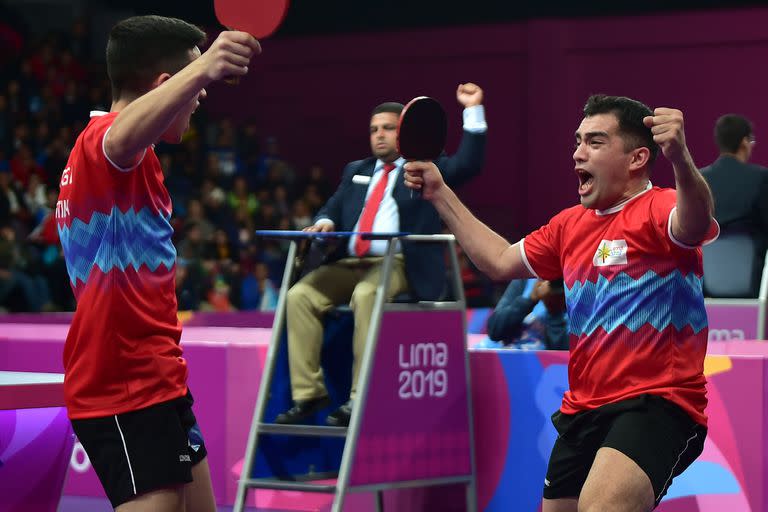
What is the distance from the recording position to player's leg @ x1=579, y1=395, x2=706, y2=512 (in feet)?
11.0

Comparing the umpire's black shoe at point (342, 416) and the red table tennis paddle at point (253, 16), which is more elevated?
the red table tennis paddle at point (253, 16)

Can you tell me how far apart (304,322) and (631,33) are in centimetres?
1105

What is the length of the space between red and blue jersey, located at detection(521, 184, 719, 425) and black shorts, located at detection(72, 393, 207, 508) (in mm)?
1185

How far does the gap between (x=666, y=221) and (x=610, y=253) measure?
0.61ft

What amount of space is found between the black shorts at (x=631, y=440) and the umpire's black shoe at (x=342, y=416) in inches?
56.5

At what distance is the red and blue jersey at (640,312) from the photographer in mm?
3533

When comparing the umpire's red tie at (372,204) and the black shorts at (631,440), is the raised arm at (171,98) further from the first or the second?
the umpire's red tie at (372,204)

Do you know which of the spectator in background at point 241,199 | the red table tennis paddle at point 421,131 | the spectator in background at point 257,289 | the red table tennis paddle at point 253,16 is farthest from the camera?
the spectator in background at point 241,199

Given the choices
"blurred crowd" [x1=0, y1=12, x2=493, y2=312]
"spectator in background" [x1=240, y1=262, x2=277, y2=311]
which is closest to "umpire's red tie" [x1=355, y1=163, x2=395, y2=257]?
"blurred crowd" [x1=0, y1=12, x2=493, y2=312]

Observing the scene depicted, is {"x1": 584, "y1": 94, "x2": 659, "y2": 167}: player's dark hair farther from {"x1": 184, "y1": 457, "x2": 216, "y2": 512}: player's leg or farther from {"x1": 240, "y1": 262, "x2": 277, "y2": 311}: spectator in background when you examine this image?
{"x1": 240, "y1": 262, "x2": 277, "y2": 311}: spectator in background

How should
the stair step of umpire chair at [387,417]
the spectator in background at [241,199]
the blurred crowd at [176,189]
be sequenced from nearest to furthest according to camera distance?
1. the stair step of umpire chair at [387,417]
2. the blurred crowd at [176,189]
3. the spectator in background at [241,199]

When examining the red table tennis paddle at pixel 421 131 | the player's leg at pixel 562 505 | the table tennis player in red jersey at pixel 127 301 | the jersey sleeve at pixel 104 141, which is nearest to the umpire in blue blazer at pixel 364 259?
the red table tennis paddle at pixel 421 131

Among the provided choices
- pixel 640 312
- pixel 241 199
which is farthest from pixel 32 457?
pixel 241 199

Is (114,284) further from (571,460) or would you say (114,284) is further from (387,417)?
(387,417)
